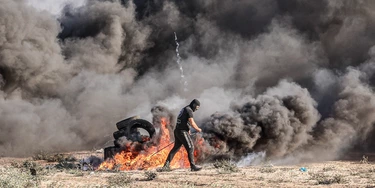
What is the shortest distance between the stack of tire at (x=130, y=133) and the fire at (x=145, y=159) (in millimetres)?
227

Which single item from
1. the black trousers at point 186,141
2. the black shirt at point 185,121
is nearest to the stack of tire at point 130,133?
the black trousers at point 186,141

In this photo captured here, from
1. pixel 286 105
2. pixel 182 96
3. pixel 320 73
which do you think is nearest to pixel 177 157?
pixel 286 105

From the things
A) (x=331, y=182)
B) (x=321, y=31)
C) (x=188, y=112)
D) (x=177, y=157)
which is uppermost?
(x=321, y=31)

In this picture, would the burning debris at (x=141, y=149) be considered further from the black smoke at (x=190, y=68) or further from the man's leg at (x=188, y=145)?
the man's leg at (x=188, y=145)

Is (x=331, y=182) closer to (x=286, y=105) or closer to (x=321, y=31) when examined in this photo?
(x=286, y=105)

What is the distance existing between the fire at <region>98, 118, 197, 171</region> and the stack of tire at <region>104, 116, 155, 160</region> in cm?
23

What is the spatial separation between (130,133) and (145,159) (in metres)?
1.13

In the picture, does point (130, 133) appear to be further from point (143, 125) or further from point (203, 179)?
point (203, 179)

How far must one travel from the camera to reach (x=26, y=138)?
2012 cm

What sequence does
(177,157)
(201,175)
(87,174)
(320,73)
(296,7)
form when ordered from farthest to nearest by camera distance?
(296,7) < (320,73) < (177,157) < (87,174) < (201,175)

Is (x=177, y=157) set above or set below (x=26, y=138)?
below

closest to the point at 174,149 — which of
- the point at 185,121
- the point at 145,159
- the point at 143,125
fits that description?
the point at 185,121

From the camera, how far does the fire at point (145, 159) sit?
476 inches

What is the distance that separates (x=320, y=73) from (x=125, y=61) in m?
12.4
